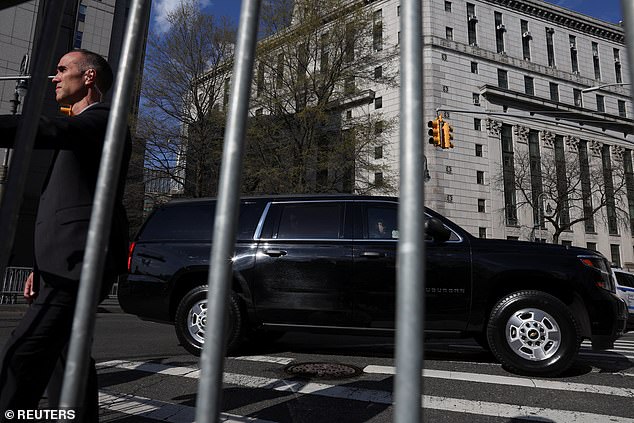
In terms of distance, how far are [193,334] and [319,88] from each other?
633 inches

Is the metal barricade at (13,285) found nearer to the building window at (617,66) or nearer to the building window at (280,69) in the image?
the building window at (280,69)

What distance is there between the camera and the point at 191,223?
6.02 meters

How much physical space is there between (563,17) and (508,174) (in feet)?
73.3

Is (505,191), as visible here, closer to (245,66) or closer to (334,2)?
(334,2)

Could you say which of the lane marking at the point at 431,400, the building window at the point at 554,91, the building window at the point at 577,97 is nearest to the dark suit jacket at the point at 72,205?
the lane marking at the point at 431,400

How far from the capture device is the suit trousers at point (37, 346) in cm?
178

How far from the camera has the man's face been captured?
2271 mm

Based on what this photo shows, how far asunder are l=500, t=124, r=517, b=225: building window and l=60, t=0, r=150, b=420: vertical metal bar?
141 ft

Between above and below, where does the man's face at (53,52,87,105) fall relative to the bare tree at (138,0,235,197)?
below

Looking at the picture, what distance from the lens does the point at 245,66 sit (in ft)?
2.93

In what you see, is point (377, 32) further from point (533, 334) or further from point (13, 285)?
point (533, 334)

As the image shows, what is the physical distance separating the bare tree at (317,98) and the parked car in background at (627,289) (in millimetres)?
8592

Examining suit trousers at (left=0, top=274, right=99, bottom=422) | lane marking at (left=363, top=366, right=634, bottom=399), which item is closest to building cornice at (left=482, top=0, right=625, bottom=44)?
lane marking at (left=363, top=366, right=634, bottom=399)

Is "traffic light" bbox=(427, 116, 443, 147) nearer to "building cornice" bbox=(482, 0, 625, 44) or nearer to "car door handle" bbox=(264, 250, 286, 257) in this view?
"car door handle" bbox=(264, 250, 286, 257)
